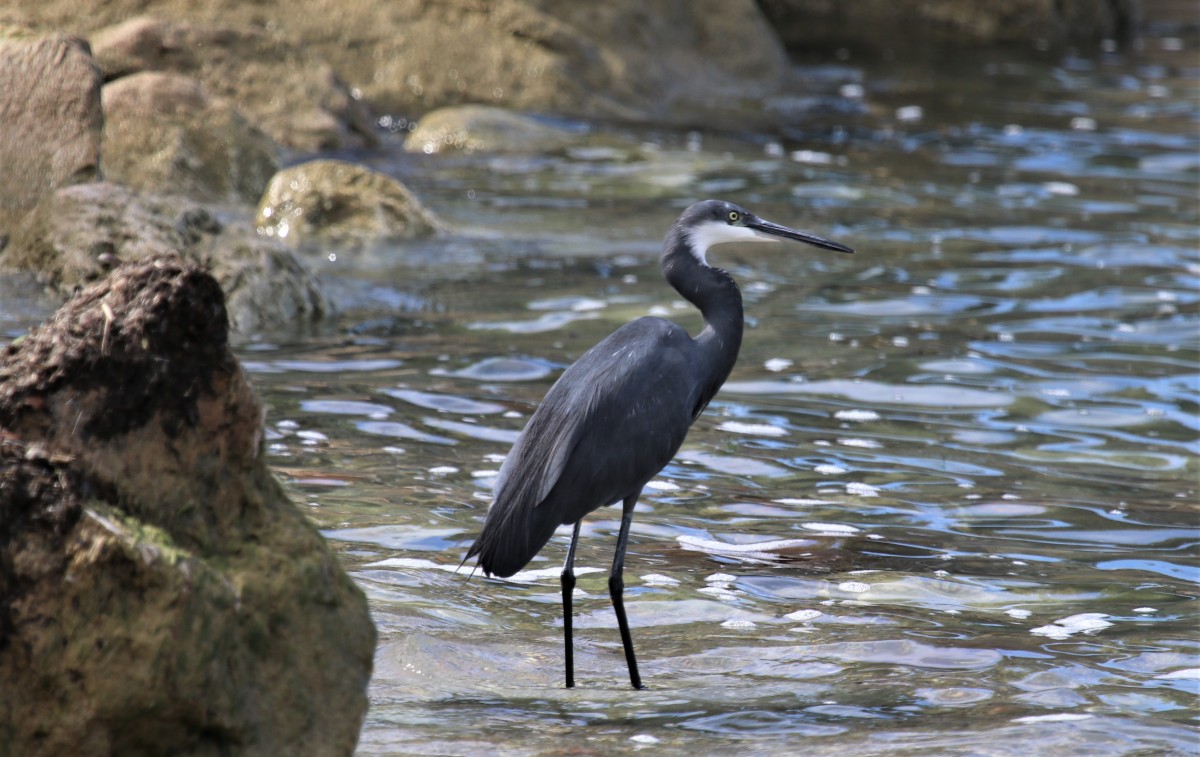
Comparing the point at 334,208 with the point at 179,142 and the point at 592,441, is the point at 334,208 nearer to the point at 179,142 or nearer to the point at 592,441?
the point at 179,142

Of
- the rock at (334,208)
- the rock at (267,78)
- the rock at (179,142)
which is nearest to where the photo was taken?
the rock at (334,208)

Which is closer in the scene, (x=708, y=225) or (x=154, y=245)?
(x=708, y=225)

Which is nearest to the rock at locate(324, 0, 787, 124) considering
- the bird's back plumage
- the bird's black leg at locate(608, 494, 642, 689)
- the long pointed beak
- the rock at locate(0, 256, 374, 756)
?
the long pointed beak

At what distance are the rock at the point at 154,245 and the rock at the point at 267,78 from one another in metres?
4.60

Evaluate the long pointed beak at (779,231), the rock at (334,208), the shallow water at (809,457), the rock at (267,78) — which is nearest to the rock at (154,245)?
the shallow water at (809,457)

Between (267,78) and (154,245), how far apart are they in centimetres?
570

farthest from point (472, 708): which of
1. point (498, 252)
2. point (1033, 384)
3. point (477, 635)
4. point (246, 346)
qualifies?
point (498, 252)

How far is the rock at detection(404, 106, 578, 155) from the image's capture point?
14.4m

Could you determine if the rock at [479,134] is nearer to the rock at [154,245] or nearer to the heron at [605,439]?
the rock at [154,245]

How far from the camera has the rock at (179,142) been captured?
11.4m

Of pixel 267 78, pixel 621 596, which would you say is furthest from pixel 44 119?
pixel 621 596

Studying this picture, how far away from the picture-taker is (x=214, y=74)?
541 inches

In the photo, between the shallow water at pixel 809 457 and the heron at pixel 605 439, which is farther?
the heron at pixel 605 439

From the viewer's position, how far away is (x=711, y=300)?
17.9 feet
